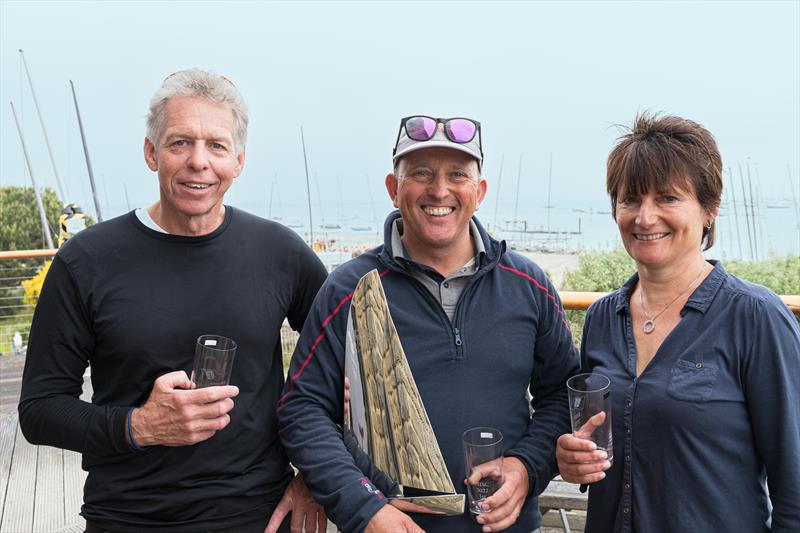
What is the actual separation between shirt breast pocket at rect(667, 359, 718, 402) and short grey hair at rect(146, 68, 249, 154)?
4.97 feet

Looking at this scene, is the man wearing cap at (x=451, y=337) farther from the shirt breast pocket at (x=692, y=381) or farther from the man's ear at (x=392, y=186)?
the shirt breast pocket at (x=692, y=381)

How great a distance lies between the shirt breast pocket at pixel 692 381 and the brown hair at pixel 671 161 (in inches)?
18.6

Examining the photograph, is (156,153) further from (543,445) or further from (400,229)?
(543,445)

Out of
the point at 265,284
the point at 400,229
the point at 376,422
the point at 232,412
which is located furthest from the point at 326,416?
the point at 400,229

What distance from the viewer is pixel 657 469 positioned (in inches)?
74.1

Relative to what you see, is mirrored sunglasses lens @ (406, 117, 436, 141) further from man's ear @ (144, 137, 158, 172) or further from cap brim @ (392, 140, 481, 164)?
man's ear @ (144, 137, 158, 172)

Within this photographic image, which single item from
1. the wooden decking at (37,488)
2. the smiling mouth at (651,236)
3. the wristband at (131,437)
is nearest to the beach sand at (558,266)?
the smiling mouth at (651,236)

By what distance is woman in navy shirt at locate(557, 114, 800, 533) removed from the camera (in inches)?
70.2

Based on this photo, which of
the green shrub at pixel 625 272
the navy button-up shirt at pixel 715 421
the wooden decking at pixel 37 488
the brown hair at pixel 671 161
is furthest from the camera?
the green shrub at pixel 625 272

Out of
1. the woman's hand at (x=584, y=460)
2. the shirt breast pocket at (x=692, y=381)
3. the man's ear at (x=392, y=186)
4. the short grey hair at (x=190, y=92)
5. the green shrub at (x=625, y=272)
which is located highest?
the short grey hair at (x=190, y=92)

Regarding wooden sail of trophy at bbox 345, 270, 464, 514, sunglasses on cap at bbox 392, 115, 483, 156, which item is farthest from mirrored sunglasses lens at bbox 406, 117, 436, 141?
wooden sail of trophy at bbox 345, 270, 464, 514

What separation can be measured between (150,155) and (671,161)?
1594 mm

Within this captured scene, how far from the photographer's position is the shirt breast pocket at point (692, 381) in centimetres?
183

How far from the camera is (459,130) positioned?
209 centimetres
